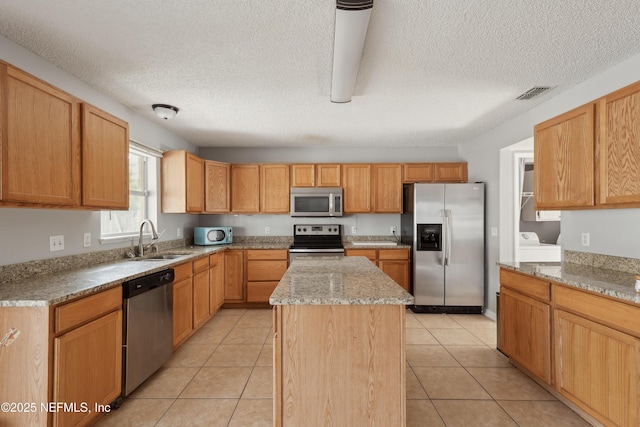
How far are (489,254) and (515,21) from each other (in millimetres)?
3085

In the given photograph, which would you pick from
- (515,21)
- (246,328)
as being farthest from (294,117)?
(246,328)

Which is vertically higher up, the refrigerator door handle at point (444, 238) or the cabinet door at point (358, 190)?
the cabinet door at point (358, 190)

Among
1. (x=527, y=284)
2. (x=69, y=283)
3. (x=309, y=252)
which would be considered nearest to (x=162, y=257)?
(x=69, y=283)

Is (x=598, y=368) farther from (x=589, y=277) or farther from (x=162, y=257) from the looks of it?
(x=162, y=257)

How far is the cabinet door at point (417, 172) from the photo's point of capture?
495cm

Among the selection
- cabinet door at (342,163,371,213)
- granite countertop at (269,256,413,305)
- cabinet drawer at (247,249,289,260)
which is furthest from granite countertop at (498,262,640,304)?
cabinet drawer at (247,249,289,260)

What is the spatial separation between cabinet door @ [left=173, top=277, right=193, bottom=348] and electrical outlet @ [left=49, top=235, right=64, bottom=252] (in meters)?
0.93

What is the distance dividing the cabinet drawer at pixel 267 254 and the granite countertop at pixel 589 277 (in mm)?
2791

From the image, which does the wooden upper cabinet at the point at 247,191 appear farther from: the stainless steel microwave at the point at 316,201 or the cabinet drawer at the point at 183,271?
the cabinet drawer at the point at 183,271

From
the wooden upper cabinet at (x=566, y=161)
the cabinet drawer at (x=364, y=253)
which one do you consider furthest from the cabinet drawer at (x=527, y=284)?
the cabinet drawer at (x=364, y=253)

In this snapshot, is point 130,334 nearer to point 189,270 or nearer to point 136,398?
point 136,398

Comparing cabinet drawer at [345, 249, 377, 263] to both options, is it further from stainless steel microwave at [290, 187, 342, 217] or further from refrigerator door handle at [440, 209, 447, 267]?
refrigerator door handle at [440, 209, 447, 267]

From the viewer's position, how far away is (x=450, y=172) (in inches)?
194

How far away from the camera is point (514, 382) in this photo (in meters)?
2.58
